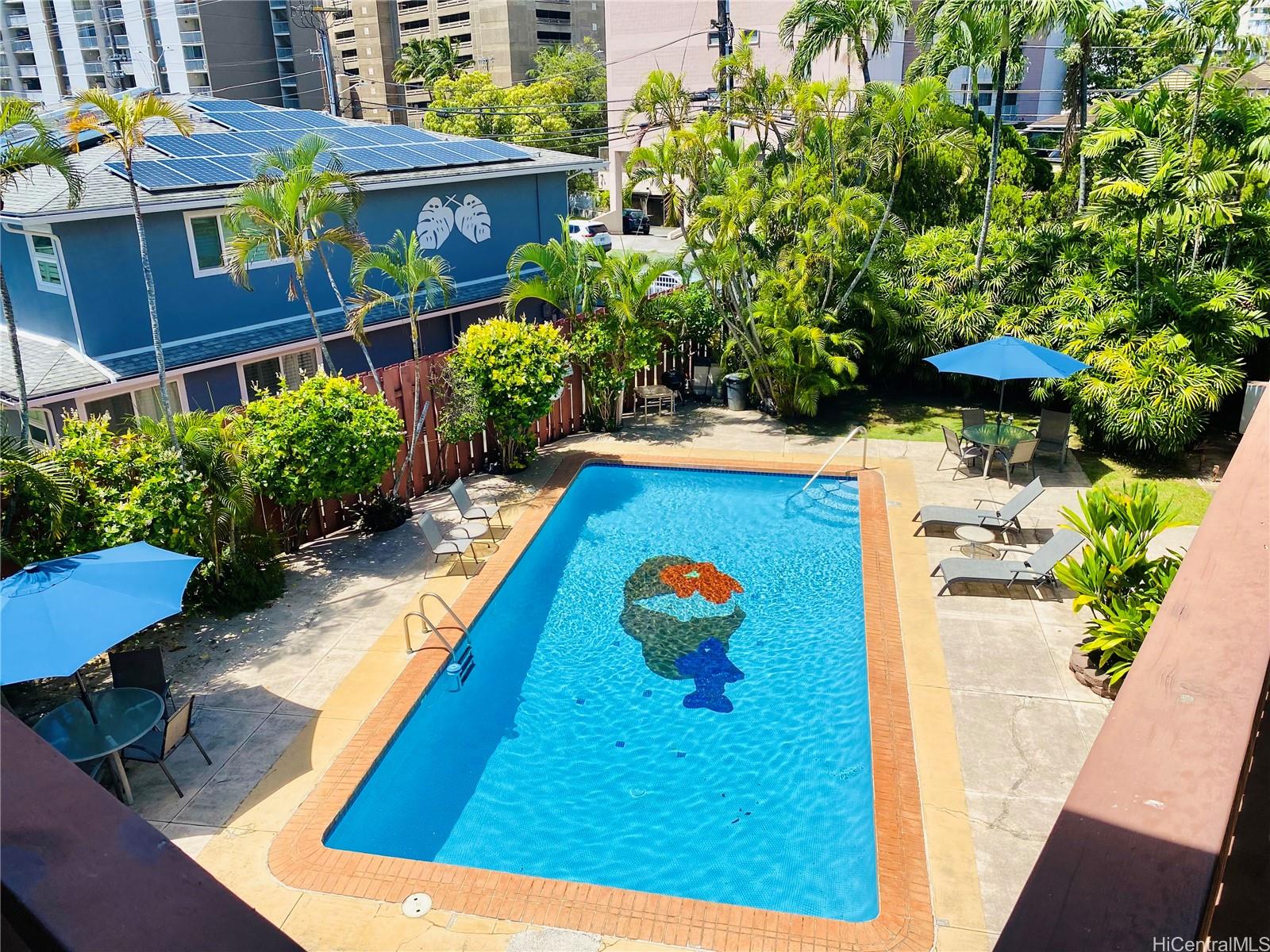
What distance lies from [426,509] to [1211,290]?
44.7 feet

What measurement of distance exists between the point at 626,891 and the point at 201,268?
15.2 metres

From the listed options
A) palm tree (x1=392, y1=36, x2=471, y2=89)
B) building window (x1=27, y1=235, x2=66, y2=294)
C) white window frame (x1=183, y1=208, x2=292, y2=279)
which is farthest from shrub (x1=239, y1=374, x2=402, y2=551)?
palm tree (x1=392, y1=36, x2=471, y2=89)

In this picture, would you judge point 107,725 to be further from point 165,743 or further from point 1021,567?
point 1021,567

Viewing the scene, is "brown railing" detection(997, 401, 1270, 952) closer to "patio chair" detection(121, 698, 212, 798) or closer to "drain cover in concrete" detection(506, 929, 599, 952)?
"drain cover in concrete" detection(506, 929, 599, 952)

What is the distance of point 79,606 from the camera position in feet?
24.0

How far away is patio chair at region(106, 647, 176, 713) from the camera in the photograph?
8.64 m

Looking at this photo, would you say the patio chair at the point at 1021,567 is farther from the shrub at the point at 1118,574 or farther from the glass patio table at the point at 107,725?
the glass patio table at the point at 107,725

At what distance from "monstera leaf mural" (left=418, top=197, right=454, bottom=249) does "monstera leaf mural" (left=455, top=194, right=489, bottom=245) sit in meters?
0.32

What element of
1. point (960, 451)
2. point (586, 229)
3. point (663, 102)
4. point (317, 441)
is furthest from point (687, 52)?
point (317, 441)

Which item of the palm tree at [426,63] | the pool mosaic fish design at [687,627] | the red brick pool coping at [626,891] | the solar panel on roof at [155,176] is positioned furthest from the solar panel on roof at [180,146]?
the palm tree at [426,63]

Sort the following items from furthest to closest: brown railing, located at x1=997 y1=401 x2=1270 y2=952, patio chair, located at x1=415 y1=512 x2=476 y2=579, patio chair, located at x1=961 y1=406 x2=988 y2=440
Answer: patio chair, located at x1=961 y1=406 x2=988 y2=440, patio chair, located at x1=415 y1=512 x2=476 y2=579, brown railing, located at x1=997 y1=401 x2=1270 y2=952

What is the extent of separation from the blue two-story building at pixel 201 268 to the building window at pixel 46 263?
0.03 m

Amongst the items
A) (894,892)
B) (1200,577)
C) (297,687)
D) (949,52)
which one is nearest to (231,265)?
(297,687)

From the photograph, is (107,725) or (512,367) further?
(512,367)
